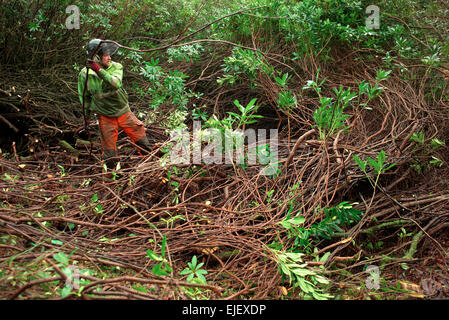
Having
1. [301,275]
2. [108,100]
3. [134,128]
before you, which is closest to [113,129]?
[134,128]

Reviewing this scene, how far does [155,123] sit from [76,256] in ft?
10.1

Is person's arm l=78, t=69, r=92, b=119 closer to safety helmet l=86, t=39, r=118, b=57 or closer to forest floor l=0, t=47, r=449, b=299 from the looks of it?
safety helmet l=86, t=39, r=118, b=57

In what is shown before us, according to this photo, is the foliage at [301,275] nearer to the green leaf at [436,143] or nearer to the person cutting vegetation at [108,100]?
the green leaf at [436,143]

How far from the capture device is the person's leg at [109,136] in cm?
402

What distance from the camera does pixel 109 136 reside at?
4066 mm

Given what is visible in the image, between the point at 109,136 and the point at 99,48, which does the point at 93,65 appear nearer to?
the point at 99,48

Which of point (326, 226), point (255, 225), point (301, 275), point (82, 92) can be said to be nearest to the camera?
point (301, 275)

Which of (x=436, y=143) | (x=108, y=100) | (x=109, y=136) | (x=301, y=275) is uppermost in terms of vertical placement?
(x=108, y=100)

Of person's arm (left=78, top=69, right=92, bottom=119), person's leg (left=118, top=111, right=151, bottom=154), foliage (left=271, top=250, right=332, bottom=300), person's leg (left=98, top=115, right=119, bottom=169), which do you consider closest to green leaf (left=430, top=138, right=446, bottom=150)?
foliage (left=271, top=250, right=332, bottom=300)

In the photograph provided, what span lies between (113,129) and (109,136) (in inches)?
3.7

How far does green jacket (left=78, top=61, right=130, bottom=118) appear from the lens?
371cm

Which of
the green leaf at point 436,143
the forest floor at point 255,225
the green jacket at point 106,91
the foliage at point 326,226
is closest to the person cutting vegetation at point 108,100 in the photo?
the green jacket at point 106,91

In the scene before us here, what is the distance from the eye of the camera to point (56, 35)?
201 inches
